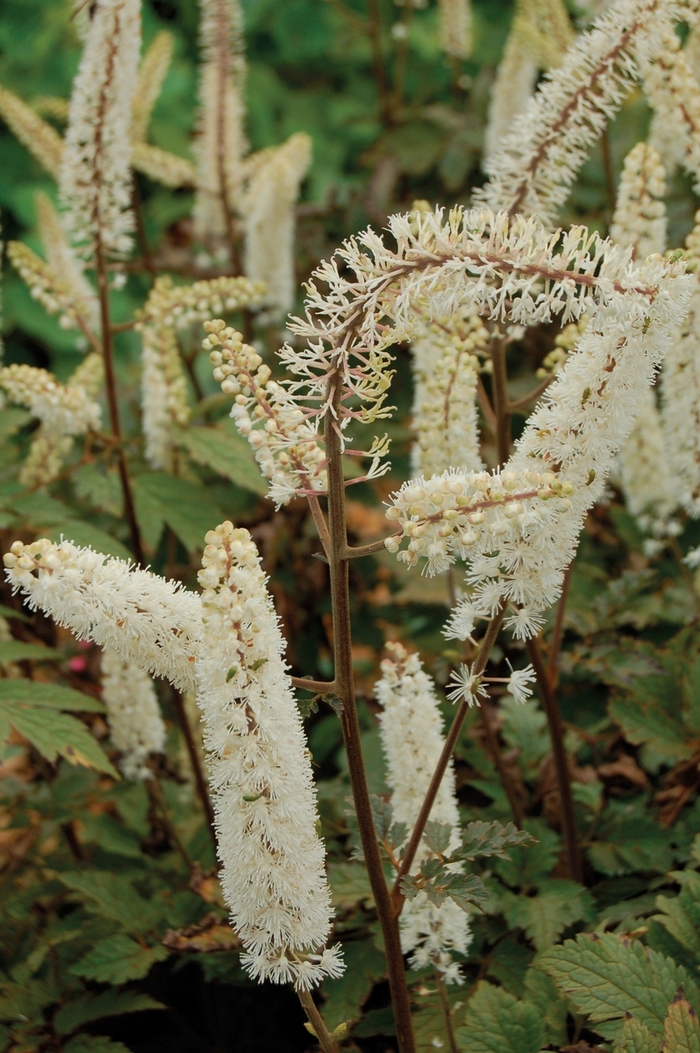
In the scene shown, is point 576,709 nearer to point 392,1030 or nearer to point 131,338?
point 392,1030

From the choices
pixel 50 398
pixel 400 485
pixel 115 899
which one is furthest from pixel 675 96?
pixel 115 899

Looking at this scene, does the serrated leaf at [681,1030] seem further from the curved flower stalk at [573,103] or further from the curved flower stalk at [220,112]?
the curved flower stalk at [220,112]

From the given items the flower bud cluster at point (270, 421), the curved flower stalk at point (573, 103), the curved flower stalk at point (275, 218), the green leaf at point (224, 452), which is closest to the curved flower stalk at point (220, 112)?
the curved flower stalk at point (275, 218)

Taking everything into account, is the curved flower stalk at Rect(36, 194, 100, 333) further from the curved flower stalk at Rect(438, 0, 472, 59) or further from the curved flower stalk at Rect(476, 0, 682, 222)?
the curved flower stalk at Rect(438, 0, 472, 59)

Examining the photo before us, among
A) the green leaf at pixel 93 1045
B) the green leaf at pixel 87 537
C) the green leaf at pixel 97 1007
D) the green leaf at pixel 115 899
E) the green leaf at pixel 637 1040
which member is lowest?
the green leaf at pixel 637 1040

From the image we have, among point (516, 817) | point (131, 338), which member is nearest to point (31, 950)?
point (516, 817)

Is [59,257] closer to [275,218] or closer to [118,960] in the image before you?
[275,218]

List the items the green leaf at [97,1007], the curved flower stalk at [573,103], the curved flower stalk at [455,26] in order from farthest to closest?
1. the curved flower stalk at [455,26]
2. the green leaf at [97,1007]
3. the curved flower stalk at [573,103]
